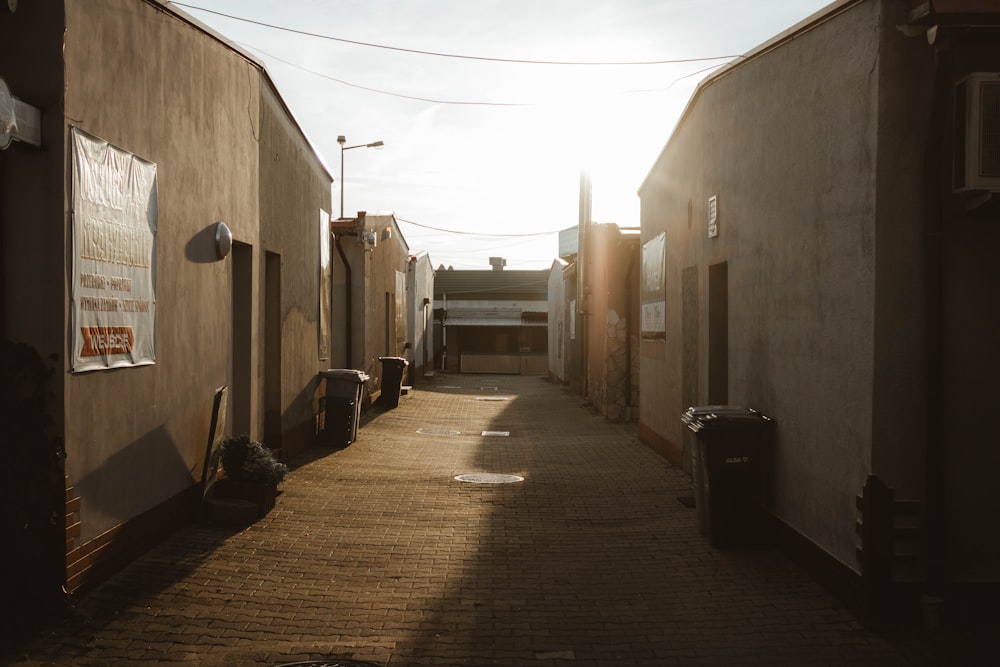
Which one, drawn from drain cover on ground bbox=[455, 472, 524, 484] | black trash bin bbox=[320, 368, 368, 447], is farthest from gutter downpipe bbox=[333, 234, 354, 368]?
drain cover on ground bbox=[455, 472, 524, 484]

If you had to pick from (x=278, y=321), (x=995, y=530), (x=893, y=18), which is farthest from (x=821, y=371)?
(x=278, y=321)

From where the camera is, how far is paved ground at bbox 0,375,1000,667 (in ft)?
17.6

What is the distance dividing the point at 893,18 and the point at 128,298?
19.2ft

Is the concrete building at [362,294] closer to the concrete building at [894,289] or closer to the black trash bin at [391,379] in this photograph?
the black trash bin at [391,379]

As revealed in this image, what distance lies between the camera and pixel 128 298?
6.80 m

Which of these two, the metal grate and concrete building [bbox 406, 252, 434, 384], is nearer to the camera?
the metal grate

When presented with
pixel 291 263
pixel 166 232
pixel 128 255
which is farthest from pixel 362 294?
pixel 128 255

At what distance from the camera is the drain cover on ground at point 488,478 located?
37.7 ft

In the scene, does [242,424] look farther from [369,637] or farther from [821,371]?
[821,371]

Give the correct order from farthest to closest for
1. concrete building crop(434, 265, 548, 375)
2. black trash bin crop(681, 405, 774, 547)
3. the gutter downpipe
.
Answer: concrete building crop(434, 265, 548, 375) < the gutter downpipe < black trash bin crop(681, 405, 774, 547)

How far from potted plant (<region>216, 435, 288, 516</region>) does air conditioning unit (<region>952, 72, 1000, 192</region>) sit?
21.9 ft

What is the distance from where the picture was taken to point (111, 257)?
646cm

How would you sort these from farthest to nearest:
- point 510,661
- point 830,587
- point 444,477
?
point 444,477 < point 830,587 < point 510,661

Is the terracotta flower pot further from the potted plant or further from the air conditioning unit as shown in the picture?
the air conditioning unit
